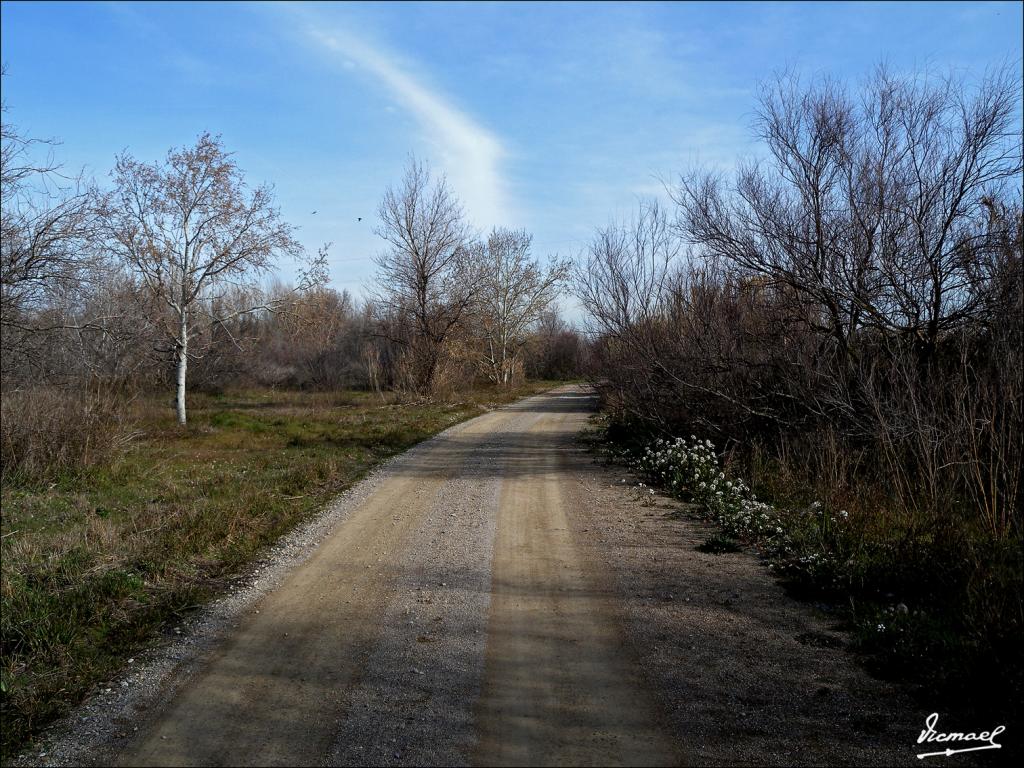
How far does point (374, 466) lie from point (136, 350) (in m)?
10.9

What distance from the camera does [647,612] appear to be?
566 centimetres

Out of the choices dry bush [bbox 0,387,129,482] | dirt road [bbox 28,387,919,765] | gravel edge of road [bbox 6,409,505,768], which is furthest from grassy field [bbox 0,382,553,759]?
dirt road [bbox 28,387,919,765]

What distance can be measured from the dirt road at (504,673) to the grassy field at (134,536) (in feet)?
1.96

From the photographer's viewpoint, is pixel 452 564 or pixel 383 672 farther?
pixel 452 564

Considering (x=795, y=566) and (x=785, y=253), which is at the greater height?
(x=785, y=253)

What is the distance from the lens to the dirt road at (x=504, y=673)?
3.69 metres

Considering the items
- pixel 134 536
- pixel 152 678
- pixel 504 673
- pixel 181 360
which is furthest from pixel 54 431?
pixel 504 673

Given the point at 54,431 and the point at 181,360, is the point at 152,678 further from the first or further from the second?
the point at 181,360

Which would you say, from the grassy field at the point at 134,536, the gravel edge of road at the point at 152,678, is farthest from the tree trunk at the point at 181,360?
the gravel edge of road at the point at 152,678

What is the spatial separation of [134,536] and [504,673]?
5.76 meters

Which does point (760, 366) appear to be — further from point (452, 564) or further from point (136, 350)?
point (136, 350)

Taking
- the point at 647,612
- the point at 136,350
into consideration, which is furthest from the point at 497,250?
the point at 647,612

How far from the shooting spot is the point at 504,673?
4.54 m

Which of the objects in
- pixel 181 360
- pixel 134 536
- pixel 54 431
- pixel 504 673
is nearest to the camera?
pixel 504 673
